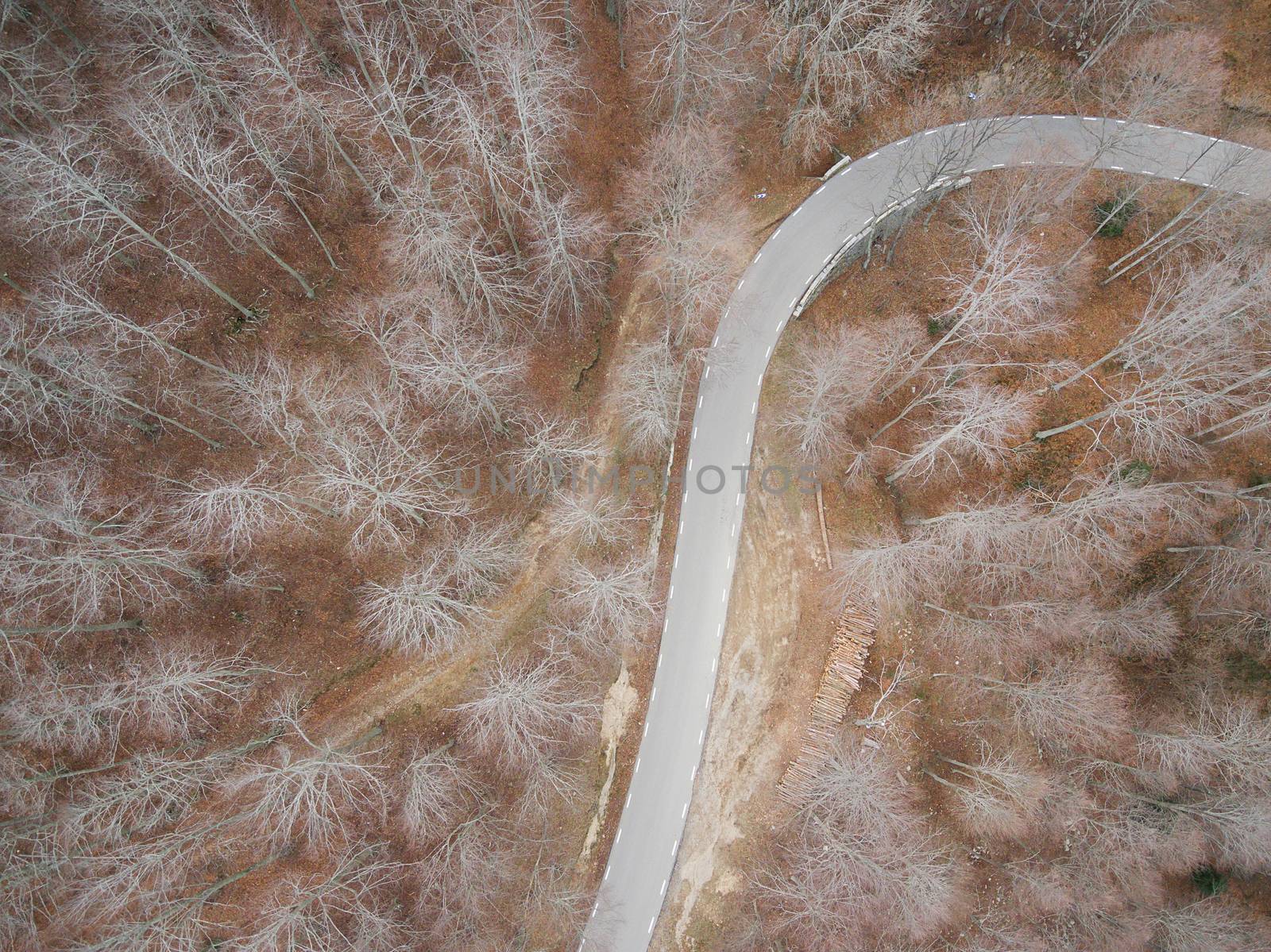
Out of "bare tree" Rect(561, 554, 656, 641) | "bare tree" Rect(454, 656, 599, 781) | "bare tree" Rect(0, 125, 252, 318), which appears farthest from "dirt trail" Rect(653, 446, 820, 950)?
"bare tree" Rect(0, 125, 252, 318)

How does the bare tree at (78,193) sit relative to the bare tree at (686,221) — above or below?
below

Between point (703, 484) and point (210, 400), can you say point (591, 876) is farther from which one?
point (210, 400)

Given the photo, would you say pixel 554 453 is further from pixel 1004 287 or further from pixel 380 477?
pixel 1004 287

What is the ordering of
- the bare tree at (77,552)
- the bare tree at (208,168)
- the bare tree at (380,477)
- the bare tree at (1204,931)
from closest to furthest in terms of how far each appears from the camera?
the bare tree at (77,552) < the bare tree at (208,168) < the bare tree at (380,477) < the bare tree at (1204,931)

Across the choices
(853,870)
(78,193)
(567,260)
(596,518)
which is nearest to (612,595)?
(596,518)

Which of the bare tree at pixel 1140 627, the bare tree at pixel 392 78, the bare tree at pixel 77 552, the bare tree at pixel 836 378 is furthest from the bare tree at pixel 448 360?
the bare tree at pixel 1140 627

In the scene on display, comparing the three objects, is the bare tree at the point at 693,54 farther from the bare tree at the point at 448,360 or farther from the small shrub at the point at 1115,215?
the small shrub at the point at 1115,215

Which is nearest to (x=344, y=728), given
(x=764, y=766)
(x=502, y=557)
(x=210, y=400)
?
(x=502, y=557)
